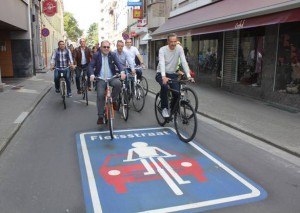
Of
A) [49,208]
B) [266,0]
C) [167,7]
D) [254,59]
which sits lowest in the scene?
[49,208]

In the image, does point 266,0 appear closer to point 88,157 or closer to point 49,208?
point 88,157

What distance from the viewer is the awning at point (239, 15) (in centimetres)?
847

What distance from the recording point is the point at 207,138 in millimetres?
6516

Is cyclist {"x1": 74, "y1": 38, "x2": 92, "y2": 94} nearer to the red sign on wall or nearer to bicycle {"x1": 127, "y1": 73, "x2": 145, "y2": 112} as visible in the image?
bicycle {"x1": 127, "y1": 73, "x2": 145, "y2": 112}

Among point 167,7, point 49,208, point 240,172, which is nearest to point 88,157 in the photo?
point 49,208

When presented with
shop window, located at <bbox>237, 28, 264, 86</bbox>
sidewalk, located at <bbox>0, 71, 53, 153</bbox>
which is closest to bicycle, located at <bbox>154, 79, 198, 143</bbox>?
sidewalk, located at <bbox>0, 71, 53, 153</bbox>

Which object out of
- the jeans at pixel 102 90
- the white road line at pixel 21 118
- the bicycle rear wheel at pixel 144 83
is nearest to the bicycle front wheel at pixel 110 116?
the jeans at pixel 102 90

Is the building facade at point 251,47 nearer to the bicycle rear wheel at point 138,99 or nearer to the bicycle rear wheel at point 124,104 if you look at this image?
the bicycle rear wheel at point 138,99

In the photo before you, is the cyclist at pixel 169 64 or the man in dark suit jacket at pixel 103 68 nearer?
the cyclist at pixel 169 64

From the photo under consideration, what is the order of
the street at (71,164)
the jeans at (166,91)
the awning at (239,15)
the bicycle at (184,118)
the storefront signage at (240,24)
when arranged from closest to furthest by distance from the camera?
the street at (71,164), the bicycle at (184,118), the jeans at (166,91), the awning at (239,15), the storefront signage at (240,24)

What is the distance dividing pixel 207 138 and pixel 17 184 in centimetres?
355

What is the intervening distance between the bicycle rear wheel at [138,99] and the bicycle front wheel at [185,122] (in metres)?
2.69

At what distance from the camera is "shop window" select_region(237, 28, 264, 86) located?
11.2 m

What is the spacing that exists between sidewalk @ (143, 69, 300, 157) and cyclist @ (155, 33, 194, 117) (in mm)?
1559
